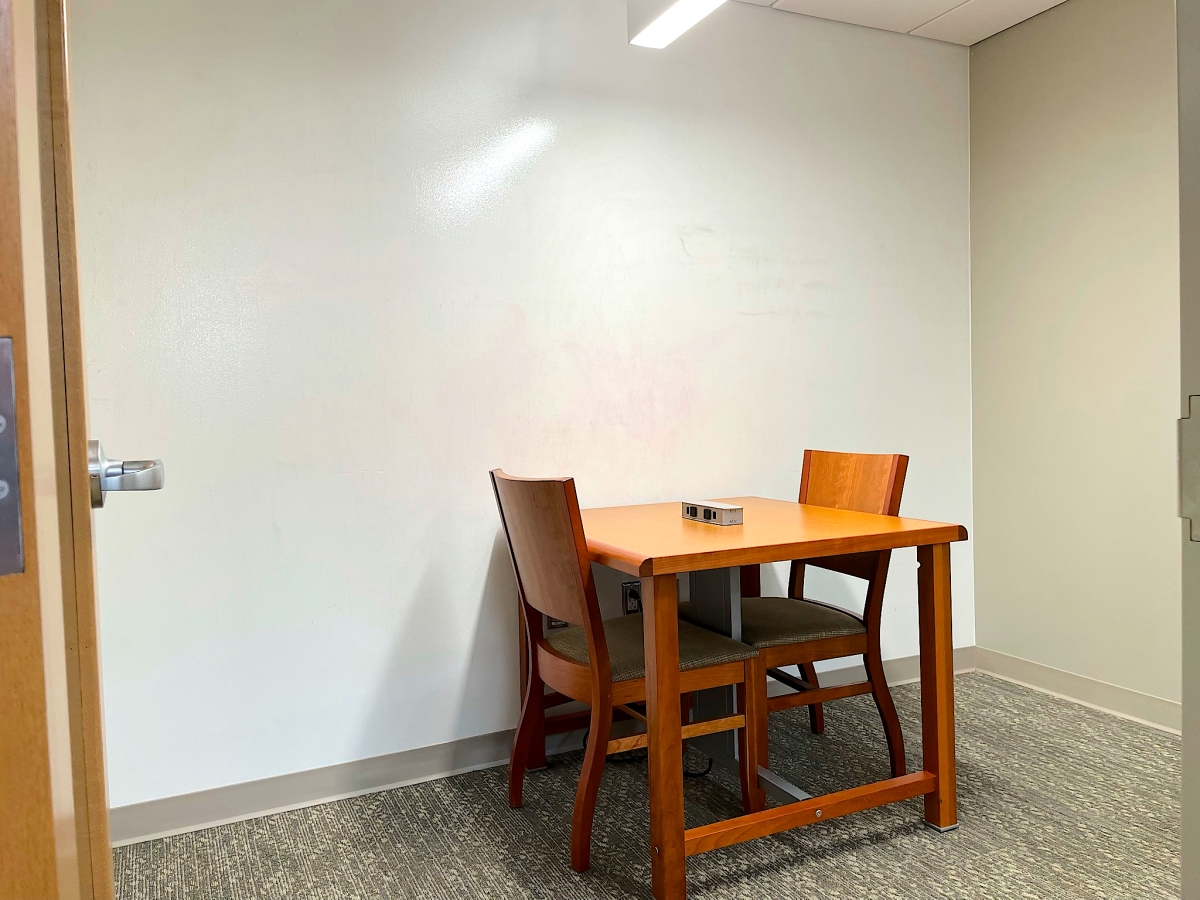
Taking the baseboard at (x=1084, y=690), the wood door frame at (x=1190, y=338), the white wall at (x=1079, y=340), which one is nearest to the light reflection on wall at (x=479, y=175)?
the white wall at (x=1079, y=340)

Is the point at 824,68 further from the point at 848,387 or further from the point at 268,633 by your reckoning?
the point at 268,633

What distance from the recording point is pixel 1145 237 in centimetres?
274

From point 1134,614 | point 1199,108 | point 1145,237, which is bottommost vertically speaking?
point 1134,614

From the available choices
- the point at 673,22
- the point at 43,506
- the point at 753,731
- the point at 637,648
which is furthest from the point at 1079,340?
the point at 43,506

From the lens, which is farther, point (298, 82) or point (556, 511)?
point (298, 82)

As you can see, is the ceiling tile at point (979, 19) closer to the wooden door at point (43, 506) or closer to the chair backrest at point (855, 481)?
the chair backrest at point (855, 481)

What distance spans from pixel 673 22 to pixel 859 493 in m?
1.36

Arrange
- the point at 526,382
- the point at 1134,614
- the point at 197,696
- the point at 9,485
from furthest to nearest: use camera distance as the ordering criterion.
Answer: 1. the point at 1134,614
2. the point at 526,382
3. the point at 197,696
4. the point at 9,485

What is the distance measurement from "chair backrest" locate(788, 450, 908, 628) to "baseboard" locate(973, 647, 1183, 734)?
1.01 meters

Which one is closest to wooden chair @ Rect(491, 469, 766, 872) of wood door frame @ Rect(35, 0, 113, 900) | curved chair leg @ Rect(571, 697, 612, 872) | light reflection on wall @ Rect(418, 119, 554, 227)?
curved chair leg @ Rect(571, 697, 612, 872)

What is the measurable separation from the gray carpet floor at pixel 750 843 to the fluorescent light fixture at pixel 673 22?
78.8 inches

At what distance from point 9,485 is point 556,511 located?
140cm

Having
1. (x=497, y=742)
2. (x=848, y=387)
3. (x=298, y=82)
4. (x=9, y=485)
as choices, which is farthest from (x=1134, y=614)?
(x=9, y=485)

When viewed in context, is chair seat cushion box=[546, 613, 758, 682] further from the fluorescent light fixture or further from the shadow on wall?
the fluorescent light fixture
